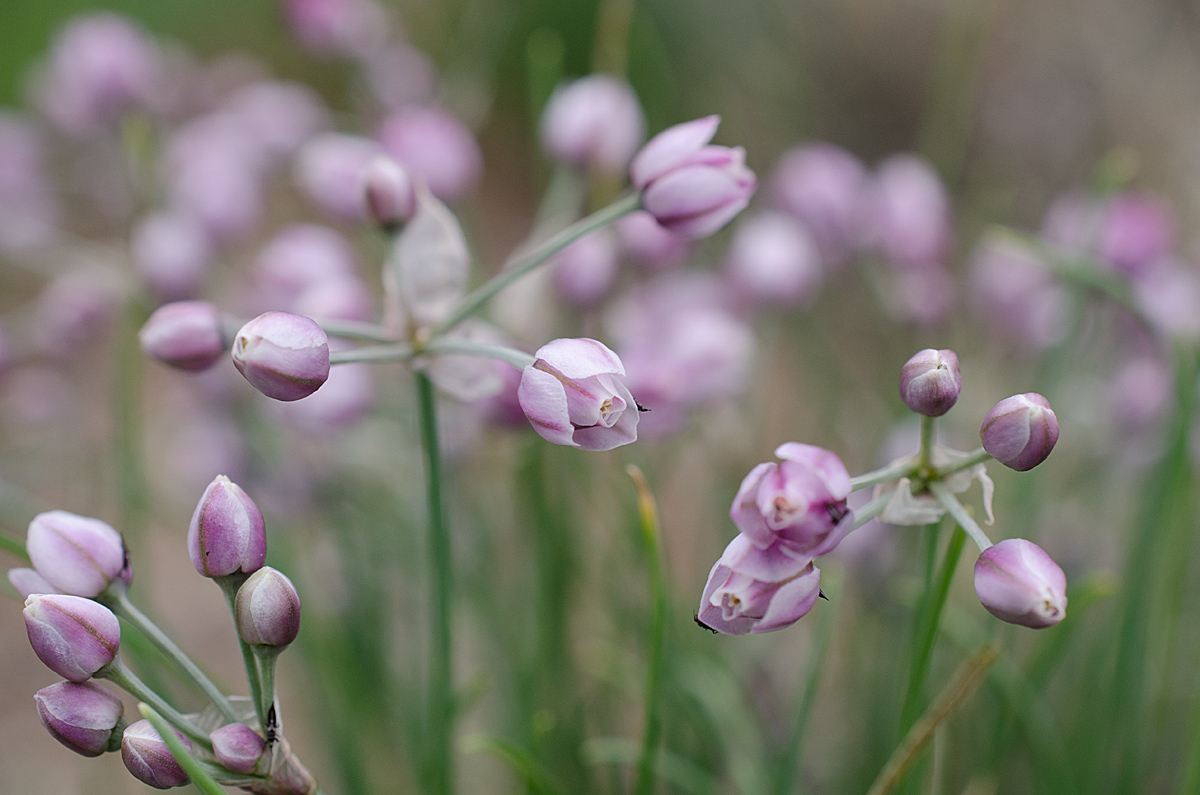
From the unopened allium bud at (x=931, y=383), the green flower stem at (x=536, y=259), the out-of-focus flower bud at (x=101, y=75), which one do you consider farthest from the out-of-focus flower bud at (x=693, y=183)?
the out-of-focus flower bud at (x=101, y=75)

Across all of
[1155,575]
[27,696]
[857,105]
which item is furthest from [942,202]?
[27,696]

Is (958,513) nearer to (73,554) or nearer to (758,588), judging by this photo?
(758,588)

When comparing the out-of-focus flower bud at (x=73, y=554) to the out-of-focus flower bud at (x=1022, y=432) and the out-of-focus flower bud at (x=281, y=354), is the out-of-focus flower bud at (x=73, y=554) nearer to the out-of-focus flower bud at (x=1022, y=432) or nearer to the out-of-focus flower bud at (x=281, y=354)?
the out-of-focus flower bud at (x=281, y=354)

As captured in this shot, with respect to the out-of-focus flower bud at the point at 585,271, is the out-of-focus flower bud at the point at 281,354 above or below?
below

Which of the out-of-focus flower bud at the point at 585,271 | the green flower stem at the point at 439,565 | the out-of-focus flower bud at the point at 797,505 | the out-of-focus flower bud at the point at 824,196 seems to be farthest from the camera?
the out-of-focus flower bud at the point at 824,196

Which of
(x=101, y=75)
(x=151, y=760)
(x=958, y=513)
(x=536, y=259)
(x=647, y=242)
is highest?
(x=101, y=75)

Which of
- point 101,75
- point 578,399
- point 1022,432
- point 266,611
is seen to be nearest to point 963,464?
point 1022,432

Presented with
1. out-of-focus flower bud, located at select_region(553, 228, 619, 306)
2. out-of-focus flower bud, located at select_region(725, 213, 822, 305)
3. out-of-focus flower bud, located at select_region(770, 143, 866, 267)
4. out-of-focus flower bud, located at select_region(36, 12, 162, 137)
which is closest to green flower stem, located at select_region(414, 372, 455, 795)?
out-of-focus flower bud, located at select_region(553, 228, 619, 306)
